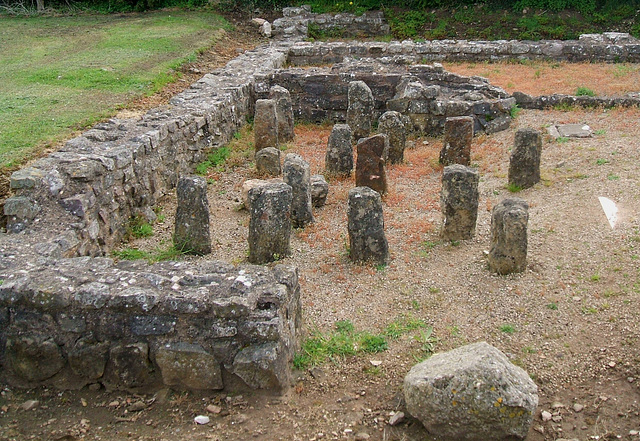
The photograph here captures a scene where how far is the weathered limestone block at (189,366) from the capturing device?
20.8ft

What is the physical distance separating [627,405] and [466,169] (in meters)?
4.51

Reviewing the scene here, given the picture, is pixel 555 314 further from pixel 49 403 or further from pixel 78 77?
pixel 78 77

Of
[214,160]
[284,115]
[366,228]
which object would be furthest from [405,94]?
[366,228]

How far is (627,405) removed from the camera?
629cm

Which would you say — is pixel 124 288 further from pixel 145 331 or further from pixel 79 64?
pixel 79 64

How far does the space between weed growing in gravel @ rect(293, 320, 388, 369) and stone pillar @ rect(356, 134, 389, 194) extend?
482 cm

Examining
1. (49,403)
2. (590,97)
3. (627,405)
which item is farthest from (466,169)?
(590,97)

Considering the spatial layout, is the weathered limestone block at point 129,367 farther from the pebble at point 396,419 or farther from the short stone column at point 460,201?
the short stone column at point 460,201

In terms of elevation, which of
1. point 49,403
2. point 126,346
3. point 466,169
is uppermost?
point 466,169

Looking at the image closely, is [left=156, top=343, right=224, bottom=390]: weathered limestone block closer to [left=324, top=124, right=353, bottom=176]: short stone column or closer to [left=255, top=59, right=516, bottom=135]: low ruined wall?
[left=324, top=124, right=353, bottom=176]: short stone column

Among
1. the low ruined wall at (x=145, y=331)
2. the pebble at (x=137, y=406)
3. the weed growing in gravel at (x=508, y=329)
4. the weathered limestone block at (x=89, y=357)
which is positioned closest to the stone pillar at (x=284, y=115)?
the weed growing in gravel at (x=508, y=329)

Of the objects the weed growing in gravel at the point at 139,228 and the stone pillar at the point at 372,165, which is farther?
the stone pillar at the point at 372,165

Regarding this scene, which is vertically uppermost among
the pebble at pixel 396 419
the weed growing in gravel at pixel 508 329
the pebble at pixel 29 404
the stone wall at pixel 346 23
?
the stone wall at pixel 346 23

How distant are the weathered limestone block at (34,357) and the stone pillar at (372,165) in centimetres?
686
